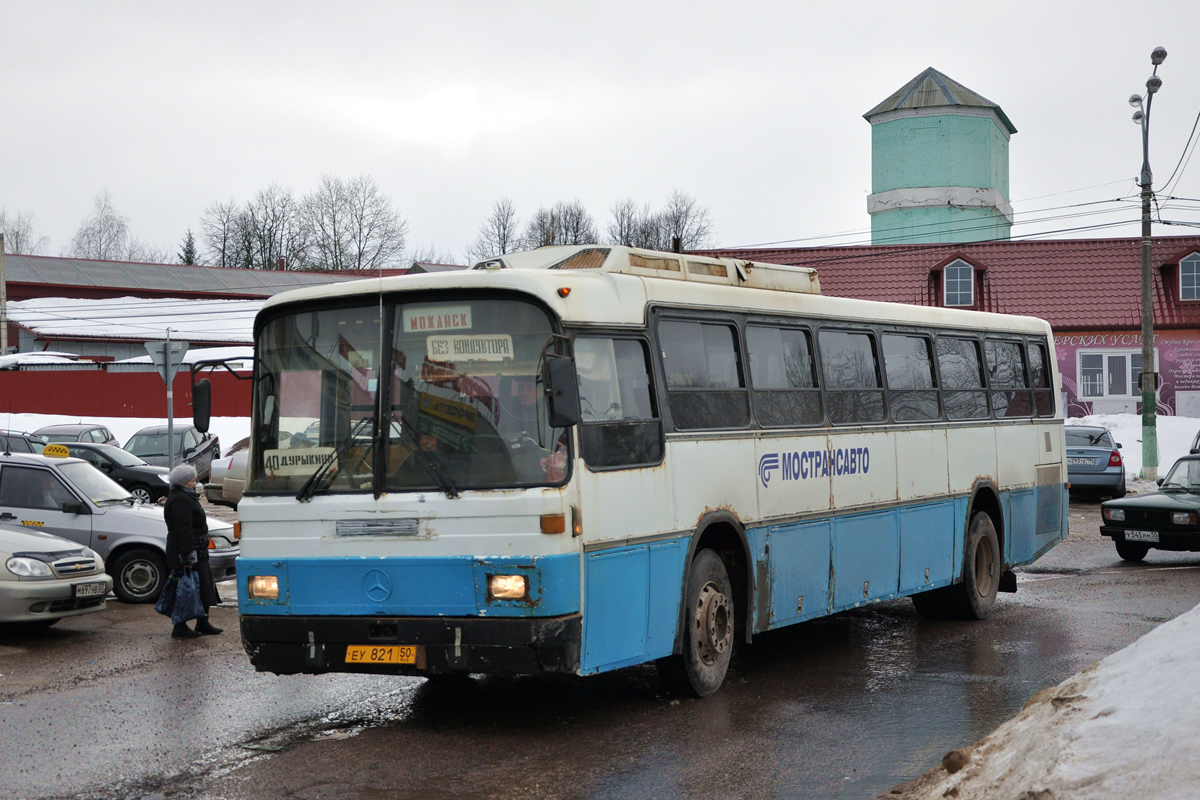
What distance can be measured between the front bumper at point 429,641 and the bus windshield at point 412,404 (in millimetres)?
779

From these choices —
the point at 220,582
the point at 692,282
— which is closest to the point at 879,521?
the point at 692,282

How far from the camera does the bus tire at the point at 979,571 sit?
1298cm

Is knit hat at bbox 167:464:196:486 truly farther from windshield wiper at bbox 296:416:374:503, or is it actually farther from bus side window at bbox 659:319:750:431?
bus side window at bbox 659:319:750:431

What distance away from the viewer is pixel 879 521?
11.4 m

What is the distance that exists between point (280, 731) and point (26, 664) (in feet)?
12.8

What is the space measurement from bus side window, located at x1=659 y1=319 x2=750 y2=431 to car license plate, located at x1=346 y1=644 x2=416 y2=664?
7.69ft

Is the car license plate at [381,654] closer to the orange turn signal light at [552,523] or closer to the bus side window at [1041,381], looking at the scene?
the orange turn signal light at [552,523]

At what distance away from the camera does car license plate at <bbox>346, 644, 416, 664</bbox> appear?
7.77 meters

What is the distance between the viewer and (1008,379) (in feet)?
46.3

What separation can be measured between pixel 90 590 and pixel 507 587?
609 cm

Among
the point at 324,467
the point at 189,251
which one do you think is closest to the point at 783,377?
the point at 324,467

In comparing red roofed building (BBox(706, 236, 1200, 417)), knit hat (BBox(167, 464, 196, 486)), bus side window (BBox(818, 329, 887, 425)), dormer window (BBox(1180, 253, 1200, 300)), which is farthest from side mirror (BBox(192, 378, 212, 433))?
dormer window (BBox(1180, 253, 1200, 300))

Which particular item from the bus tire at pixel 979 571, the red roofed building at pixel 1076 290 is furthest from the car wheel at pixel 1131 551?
the red roofed building at pixel 1076 290

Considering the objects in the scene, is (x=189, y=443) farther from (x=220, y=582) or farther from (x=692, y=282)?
(x=692, y=282)
